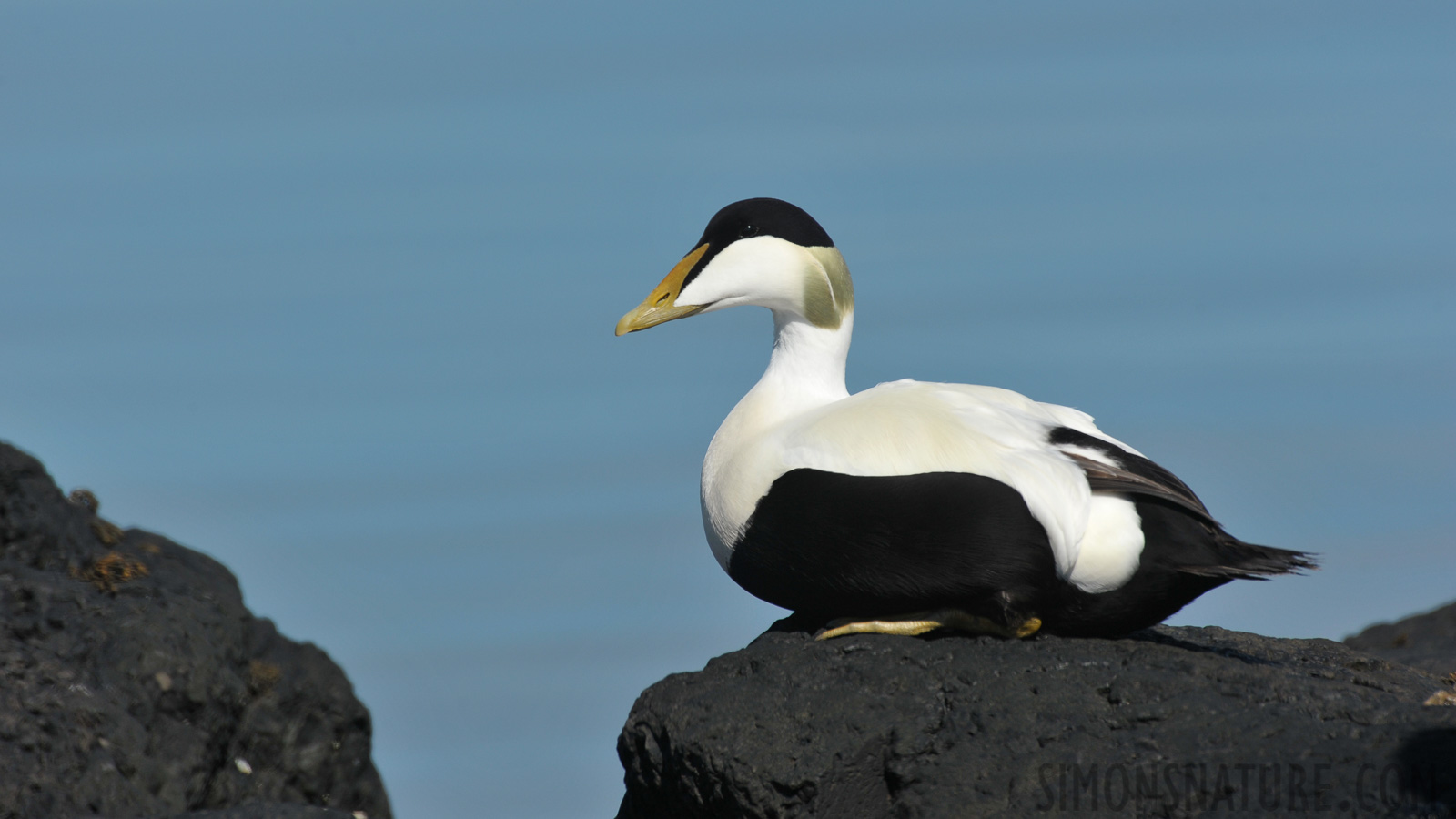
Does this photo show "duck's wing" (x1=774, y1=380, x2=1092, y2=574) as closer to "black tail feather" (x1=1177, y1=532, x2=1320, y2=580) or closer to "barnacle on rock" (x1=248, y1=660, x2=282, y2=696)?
"black tail feather" (x1=1177, y1=532, x2=1320, y2=580)

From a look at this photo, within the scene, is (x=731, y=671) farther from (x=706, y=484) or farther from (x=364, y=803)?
(x=364, y=803)

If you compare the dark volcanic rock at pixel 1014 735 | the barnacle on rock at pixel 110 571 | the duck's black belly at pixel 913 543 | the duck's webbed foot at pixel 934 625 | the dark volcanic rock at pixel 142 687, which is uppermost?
the barnacle on rock at pixel 110 571

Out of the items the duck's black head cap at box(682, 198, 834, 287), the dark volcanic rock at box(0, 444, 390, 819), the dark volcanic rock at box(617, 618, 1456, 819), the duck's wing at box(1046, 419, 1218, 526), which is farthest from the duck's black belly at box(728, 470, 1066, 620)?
the dark volcanic rock at box(0, 444, 390, 819)

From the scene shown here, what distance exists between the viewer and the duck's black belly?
15.2 ft

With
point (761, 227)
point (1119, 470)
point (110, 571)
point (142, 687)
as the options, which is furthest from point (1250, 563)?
point (110, 571)

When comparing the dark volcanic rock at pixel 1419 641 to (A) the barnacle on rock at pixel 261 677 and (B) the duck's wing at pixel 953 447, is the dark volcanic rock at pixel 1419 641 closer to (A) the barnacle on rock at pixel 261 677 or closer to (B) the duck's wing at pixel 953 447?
(B) the duck's wing at pixel 953 447

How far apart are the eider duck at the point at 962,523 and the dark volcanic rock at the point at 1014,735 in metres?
0.16

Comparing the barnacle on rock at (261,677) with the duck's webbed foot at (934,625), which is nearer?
the duck's webbed foot at (934,625)

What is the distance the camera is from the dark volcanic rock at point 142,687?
565 centimetres

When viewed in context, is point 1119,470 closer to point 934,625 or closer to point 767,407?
point 934,625

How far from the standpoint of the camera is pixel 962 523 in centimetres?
464

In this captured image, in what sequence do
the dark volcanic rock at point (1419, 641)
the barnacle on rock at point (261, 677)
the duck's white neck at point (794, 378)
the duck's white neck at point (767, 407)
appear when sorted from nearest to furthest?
the duck's white neck at point (767, 407) < the duck's white neck at point (794, 378) < the barnacle on rock at point (261, 677) < the dark volcanic rock at point (1419, 641)

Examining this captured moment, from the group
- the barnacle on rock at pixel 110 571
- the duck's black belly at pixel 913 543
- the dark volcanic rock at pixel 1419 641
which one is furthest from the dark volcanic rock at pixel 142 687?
the dark volcanic rock at pixel 1419 641

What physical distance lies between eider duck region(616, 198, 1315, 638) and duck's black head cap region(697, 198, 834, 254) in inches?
28.6
